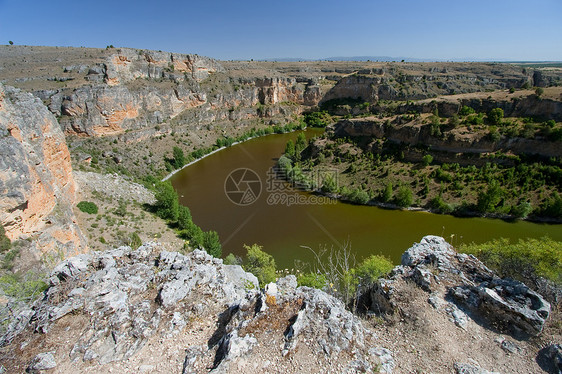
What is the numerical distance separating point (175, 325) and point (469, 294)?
10174 millimetres

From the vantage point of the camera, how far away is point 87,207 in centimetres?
2433

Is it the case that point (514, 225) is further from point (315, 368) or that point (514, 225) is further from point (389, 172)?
point (315, 368)

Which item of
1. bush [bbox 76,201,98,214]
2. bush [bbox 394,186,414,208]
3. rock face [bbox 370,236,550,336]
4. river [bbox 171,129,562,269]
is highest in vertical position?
rock face [bbox 370,236,550,336]

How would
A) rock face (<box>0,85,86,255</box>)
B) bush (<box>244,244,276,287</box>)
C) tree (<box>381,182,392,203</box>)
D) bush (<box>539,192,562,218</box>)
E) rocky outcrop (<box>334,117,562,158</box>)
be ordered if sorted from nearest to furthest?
rock face (<box>0,85,86,255</box>) < bush (<box>244,244,276,287</box>) < bush (<box>539,192,562,218</box>) < tree (<box>381,182,392,203</box>) < rocky outcrop (<box>334,117,562,158</box>)

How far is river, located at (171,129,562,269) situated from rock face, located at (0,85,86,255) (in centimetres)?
1306

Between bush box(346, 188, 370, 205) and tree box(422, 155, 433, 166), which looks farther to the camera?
tree box(422, 155, 433, 166)

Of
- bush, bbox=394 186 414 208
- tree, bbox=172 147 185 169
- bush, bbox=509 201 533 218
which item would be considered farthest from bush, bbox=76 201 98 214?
bush, bbox=509 201 533 218

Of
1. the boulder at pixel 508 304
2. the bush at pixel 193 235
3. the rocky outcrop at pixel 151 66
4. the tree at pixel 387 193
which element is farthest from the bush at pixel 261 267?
the rocky outcrop at pixel 151 66

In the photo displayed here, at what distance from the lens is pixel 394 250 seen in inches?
974

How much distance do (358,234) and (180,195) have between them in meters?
25.4

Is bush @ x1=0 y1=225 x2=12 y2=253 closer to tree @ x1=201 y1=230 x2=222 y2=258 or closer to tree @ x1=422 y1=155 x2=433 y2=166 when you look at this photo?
tree @ x1=201 y1=230 x2=222 y2=258

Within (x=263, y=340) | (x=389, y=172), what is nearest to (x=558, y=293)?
(x=263, y=340)

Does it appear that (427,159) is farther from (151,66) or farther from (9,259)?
(151,66)

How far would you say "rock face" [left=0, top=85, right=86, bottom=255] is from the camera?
546 inches
